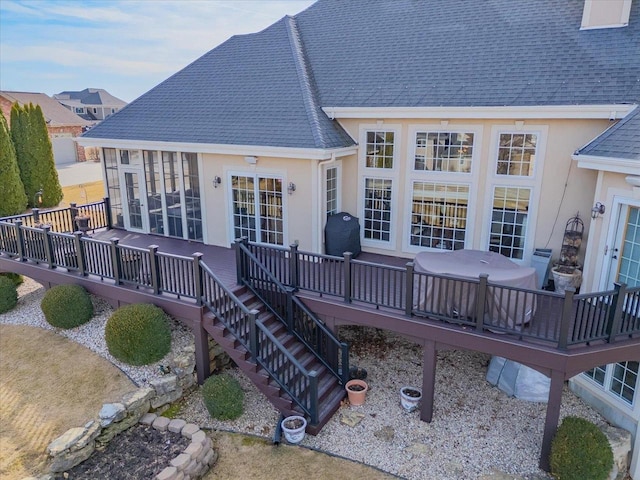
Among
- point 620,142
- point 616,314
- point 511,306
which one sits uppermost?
point 620,142

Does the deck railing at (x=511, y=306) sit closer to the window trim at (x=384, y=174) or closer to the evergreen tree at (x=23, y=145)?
the window trim at (x=384, y=174)

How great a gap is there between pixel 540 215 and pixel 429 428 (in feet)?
15.6

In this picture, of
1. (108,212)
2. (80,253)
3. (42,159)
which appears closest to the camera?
(80,253)

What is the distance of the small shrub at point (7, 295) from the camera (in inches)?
420

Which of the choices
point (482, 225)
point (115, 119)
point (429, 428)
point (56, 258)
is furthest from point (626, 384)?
point (115, 119)

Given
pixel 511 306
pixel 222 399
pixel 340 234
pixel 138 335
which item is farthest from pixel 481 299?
pixel 138 335

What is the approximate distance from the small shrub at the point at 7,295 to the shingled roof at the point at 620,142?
12.7 m

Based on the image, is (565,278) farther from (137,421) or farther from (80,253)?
(80,253)

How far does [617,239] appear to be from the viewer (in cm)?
717

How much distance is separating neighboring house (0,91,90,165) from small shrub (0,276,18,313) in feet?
99.5

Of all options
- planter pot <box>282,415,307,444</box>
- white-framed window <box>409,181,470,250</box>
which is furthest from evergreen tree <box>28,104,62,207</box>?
planter pot <box>282,415,307,444</box>

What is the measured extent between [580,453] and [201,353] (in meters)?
6.23

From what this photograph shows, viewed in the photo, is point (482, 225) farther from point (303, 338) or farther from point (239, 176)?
point (239, 176)

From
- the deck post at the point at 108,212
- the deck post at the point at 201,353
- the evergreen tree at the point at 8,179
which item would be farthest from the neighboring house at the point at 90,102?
the deck post at the point at 201,353
